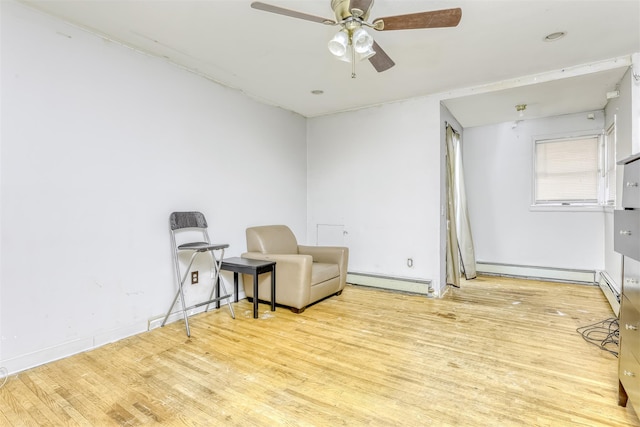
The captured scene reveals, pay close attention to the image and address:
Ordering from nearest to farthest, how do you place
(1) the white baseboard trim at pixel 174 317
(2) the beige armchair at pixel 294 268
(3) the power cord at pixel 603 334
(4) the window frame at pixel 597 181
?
(3) the power cord at pixel 603 334, (1) the white baseboard trim at pixel 174 317, (2) the beige armchair at pixel 294 268, (4) the window frame at pixel 597 181

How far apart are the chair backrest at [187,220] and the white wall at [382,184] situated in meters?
1.98

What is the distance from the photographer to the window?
412 centimetres

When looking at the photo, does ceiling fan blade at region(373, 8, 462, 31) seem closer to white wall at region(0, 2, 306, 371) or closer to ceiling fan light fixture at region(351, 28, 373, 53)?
ceiling fan light fixture at region(351, 28, 373, 53)

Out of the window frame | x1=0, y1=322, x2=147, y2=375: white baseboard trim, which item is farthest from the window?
x1=0, y1=322, x2=147, y2=375: white baseboard trim

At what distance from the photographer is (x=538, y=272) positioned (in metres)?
4.50

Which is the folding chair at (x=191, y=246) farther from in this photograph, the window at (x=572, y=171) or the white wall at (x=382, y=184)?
the window at (x=572, y=171)

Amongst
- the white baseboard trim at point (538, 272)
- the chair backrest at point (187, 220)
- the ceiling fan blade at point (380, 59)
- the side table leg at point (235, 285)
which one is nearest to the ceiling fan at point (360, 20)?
the ceiling fan blade at point (380, 59)

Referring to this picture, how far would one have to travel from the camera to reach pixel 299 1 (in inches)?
81.2

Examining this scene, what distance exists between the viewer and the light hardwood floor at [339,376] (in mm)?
1621

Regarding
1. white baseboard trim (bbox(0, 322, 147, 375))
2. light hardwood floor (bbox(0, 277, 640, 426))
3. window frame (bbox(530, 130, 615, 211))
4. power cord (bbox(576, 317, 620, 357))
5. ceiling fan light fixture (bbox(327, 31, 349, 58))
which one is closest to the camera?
light hardwood floor (bbox(0, 277, 640, 426))

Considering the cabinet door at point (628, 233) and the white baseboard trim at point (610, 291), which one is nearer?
the cabinet door at point (628, 233)

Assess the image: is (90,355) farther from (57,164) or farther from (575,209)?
(575,209)

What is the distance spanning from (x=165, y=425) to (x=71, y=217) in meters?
1.63

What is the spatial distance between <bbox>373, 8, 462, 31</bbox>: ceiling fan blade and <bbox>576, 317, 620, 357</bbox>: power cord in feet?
8.30
